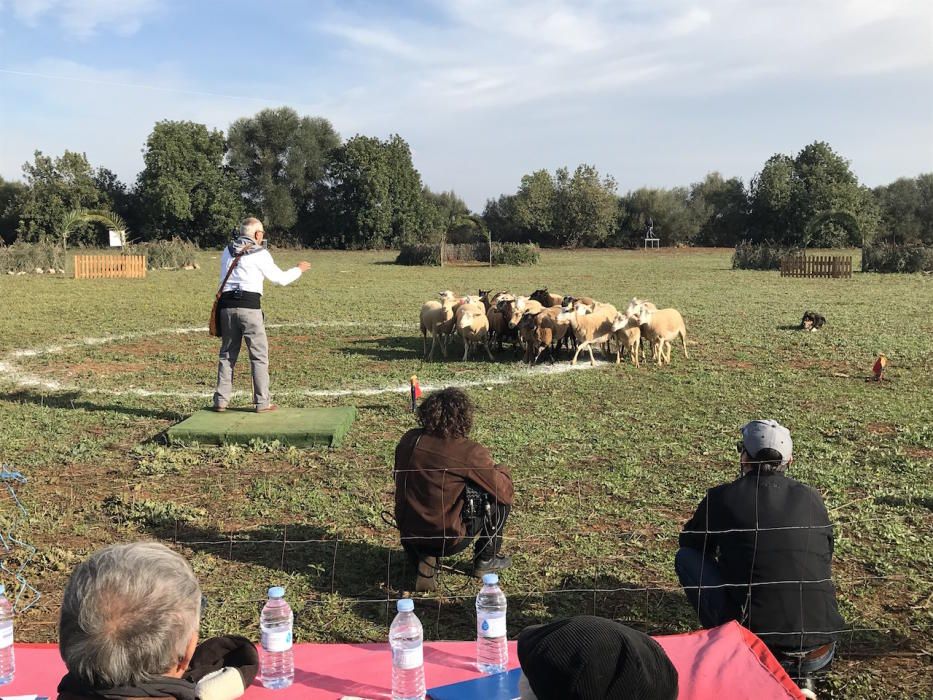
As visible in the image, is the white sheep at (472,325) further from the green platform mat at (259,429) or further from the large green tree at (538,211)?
the large green tree at (538,211)

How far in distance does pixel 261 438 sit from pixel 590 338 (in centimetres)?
641

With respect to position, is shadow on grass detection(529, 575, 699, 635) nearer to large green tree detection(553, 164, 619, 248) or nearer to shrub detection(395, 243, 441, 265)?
shrub detection(395, 243, 441, 265)

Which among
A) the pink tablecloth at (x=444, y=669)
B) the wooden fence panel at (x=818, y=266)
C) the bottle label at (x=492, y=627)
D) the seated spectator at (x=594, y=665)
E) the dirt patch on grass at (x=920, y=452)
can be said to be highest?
the wooden fence panel at (x=818, y=266)

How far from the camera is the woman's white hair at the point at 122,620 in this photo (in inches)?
87.3

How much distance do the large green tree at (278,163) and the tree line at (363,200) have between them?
0.10 meters

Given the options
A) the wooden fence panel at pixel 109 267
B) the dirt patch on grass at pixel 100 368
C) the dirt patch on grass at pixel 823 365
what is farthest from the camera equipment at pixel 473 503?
the wooden fence panel at pixel 109 267

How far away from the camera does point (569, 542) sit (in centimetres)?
563

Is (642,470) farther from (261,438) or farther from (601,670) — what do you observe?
(601,670)

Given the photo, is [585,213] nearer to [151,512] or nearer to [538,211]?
[538,211]

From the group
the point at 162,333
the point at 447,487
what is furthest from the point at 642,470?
the point at 162,333

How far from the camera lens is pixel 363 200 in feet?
221

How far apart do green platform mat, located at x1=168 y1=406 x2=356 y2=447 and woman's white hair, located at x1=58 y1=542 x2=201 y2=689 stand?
18.4 ft

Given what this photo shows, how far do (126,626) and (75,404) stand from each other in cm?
868

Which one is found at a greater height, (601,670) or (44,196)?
(44,196)
